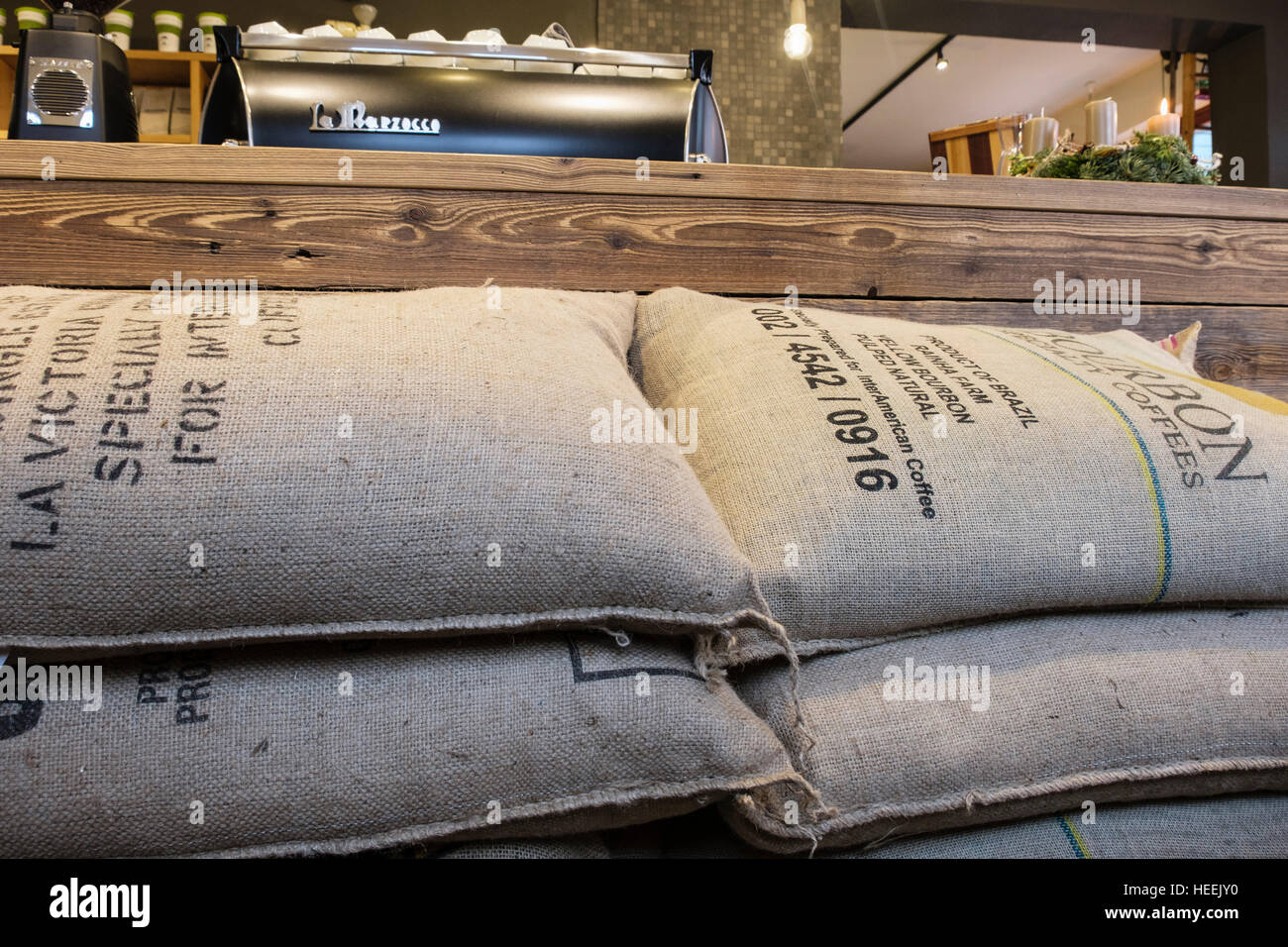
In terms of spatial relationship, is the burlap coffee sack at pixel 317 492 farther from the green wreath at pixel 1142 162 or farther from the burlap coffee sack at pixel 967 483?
the green wreath at pixel 1142 162

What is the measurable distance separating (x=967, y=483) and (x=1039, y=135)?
1.02m

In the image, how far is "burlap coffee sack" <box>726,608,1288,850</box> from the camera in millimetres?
553

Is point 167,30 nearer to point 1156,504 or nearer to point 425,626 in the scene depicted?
point 425,626

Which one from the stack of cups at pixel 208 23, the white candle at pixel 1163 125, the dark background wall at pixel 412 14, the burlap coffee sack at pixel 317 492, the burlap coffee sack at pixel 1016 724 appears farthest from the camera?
the dark background wall at pixel 412 14

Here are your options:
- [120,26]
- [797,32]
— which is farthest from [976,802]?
[120,26]

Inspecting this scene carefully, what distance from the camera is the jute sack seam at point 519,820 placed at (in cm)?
47

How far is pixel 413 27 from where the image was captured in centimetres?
330

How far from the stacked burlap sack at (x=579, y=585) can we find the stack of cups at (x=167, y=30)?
121 inches

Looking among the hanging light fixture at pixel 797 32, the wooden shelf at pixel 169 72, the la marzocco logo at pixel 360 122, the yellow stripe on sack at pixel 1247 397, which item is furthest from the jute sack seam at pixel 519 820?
the wooden shelf at pixel 169 72

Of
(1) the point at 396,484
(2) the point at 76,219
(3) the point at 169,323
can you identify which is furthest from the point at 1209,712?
(2) the point at 76,219

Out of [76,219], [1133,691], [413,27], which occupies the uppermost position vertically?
[413,27]

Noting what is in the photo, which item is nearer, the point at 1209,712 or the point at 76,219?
the point at 1209,712
